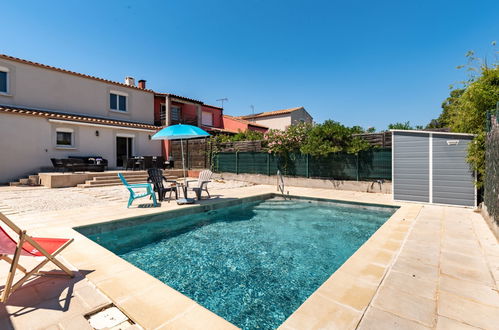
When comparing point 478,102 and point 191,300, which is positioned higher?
point 478,102

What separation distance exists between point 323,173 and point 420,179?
4.50 m

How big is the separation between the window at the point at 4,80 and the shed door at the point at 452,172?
21.5m

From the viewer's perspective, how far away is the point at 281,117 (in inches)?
1251

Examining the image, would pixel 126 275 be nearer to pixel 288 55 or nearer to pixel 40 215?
pixel 40 215

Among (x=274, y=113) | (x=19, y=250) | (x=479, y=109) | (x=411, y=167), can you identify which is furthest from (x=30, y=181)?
(x=274, y=113)

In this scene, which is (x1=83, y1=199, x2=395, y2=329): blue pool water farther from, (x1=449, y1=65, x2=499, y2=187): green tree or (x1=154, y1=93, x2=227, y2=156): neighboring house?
(x1=154, y1=93, x2=227, y2=156): neighboring house

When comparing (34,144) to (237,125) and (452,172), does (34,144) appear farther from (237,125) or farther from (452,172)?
(237,125)

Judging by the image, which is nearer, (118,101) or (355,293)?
(355,293)

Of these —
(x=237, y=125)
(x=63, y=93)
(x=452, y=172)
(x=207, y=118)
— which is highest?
(x=207, y=118)

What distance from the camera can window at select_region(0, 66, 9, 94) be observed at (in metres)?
13.7

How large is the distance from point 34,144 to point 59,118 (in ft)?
6.30

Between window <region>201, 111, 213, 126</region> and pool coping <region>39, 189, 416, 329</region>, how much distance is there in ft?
79.9

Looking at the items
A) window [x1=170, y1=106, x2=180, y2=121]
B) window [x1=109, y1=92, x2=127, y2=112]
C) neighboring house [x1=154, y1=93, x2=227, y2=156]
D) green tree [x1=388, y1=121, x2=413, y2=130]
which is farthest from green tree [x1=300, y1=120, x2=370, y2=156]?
window [x1=170, y1=106, x2=180, y2=121]

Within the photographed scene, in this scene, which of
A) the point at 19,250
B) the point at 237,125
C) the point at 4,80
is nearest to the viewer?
the point at 19,250
